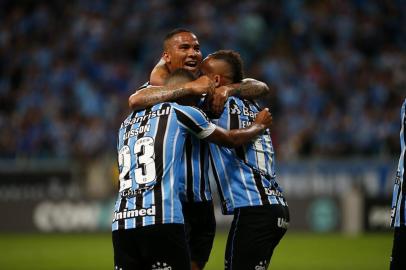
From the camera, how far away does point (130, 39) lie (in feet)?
69.1

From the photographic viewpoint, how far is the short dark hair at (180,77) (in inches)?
226

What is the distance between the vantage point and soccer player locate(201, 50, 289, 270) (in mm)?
5816

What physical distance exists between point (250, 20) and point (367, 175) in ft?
17.3

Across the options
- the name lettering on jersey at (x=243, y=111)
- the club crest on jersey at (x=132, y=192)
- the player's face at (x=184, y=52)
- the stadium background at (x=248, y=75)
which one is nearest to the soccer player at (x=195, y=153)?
the player's face at (x=184, y=52)

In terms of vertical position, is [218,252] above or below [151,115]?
below

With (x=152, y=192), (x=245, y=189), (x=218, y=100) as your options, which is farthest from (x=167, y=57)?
(x=152, y=192)

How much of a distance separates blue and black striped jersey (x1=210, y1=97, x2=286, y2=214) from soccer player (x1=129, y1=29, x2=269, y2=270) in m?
0.13

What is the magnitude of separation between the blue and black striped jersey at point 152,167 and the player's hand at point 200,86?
22 cm

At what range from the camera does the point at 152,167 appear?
5277mm

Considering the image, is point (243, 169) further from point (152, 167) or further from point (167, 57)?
point (167, 57)

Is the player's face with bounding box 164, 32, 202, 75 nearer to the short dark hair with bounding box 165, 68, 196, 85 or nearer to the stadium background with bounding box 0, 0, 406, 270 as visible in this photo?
the short dark hair with bounding box 165, 68, 196, 85

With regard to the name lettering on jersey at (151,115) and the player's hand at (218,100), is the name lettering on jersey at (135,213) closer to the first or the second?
the name lettering on jersey at (151,115)

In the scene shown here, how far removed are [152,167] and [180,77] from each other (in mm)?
782

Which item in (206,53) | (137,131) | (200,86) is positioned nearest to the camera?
(137,131)
